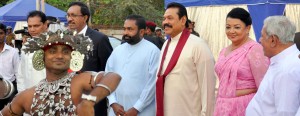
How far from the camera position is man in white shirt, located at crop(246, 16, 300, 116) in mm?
4141

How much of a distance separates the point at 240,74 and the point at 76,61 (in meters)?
1.91

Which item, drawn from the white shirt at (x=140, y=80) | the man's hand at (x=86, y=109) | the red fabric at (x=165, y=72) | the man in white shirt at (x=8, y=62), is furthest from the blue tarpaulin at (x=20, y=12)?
the man's hand at (x=86, y=109)

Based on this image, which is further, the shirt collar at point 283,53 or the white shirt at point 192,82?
the white shirt at point 192,82

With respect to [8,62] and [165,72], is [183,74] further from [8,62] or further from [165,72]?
[8,62]

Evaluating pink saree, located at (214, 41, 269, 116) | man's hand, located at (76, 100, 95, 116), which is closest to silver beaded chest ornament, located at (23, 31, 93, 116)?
man's hand, located at (76, 100, 95, 116)

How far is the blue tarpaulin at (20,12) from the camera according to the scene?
18.3 meters

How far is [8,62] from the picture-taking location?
327 inches

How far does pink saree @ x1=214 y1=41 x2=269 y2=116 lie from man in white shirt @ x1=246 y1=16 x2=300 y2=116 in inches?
22.7

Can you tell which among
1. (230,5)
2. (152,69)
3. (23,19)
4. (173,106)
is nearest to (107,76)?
(173,106)

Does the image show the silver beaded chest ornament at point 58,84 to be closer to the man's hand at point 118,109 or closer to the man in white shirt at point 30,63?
the man in white shirt at point 30,63

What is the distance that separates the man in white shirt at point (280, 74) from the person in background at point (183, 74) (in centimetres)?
119

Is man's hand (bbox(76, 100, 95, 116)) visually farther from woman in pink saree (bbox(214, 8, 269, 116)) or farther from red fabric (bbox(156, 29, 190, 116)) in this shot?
red fabric (bbox(156, 29, 190, 116))

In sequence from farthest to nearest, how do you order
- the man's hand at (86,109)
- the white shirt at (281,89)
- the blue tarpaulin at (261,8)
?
the blue tarpaulin at (261,8) → the white shirt at (281,89) → the man's hand at (86,109)

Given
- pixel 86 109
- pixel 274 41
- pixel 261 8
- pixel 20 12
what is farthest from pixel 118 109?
pixel 20 12
